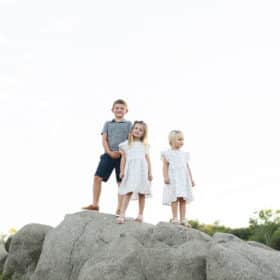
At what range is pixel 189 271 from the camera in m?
9.52

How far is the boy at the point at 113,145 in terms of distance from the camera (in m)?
12.2

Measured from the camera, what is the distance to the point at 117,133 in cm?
1226

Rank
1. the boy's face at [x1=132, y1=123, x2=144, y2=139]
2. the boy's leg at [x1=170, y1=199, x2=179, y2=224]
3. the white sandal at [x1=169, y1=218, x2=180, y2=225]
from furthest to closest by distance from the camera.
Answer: the boy's face at [x1=132, y1=123, x2=144, y2=139], the boy's leg at [x1=170, y1=199, x2=179, y2=224], the white sandal at [x1=169, y1=218, x2=180, y2=225]

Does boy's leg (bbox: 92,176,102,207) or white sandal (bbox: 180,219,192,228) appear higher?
boy's leg (bbox: 92,176,102,207)

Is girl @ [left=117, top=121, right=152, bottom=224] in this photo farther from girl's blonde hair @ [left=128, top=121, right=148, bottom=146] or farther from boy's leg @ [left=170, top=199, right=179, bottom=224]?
boy's leg @ [left=170, top=199, right=179, bottom=224]

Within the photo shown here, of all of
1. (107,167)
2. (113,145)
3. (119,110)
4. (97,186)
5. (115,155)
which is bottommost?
(97,186)

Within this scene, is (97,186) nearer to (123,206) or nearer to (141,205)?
(123,206)

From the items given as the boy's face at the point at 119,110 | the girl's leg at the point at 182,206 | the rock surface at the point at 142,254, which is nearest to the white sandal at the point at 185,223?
the girl's leg at the point at 182,206

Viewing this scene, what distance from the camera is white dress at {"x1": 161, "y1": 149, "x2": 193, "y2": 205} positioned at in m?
11.7

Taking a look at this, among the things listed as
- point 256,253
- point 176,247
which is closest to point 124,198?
point 176,247

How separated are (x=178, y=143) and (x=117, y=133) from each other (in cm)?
152

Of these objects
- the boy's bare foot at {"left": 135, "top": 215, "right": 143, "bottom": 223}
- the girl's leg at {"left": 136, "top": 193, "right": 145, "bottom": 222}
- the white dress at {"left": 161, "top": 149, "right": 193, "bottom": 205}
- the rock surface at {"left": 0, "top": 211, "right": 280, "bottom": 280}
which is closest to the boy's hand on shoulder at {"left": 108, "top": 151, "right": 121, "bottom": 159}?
the white dress at {"left": 161, "top": 149, "right": 193, "bottom": 205}

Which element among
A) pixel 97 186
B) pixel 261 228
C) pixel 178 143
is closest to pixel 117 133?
pixel 97 186

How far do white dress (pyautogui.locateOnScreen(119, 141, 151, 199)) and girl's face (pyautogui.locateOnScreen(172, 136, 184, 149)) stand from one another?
2.22 feet
